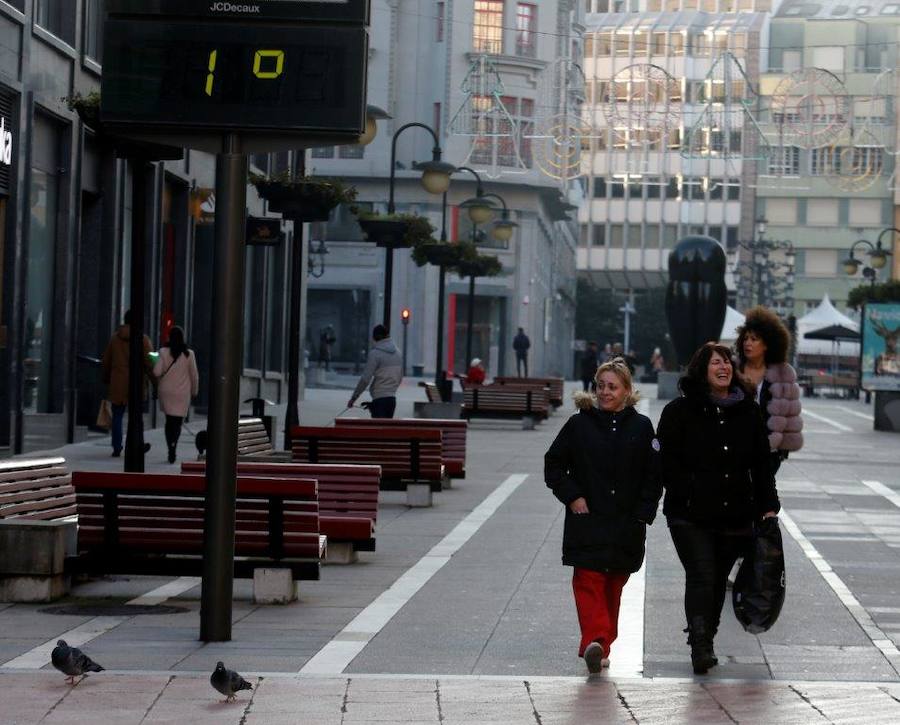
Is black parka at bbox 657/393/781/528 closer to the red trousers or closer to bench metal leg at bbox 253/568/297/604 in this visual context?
the red trousers

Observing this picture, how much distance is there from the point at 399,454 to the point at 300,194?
5.51 m

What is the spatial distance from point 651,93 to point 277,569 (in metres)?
25.2

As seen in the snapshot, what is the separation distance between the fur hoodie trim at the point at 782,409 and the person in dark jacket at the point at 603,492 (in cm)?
356

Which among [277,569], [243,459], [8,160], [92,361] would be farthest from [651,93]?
[277,569]

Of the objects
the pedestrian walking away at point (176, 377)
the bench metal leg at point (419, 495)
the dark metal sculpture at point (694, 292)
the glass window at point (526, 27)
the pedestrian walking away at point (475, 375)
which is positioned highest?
the glass window at point (526, 27)

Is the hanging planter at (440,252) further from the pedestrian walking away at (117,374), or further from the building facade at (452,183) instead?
the building facade at (452,183)

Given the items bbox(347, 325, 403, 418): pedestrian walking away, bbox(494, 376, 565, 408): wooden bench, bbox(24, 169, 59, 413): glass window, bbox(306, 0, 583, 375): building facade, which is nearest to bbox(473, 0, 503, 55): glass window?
bbox(306, 0, 583, 375): building facade

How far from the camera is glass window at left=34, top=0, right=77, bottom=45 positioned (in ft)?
83.7

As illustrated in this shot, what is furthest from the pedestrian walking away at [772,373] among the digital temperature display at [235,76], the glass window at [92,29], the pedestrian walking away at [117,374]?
the glass window at [92,29]

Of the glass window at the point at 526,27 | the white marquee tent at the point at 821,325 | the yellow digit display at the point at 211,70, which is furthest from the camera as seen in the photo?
the white marquee tent at the point at 821,325

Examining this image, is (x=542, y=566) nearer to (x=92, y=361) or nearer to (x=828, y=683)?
(x=828, y=683)

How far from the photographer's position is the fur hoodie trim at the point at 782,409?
12688 millimetres

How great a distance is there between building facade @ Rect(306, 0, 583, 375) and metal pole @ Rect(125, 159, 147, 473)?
57.1 metres

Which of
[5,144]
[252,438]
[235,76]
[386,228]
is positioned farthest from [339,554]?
[386,228]
